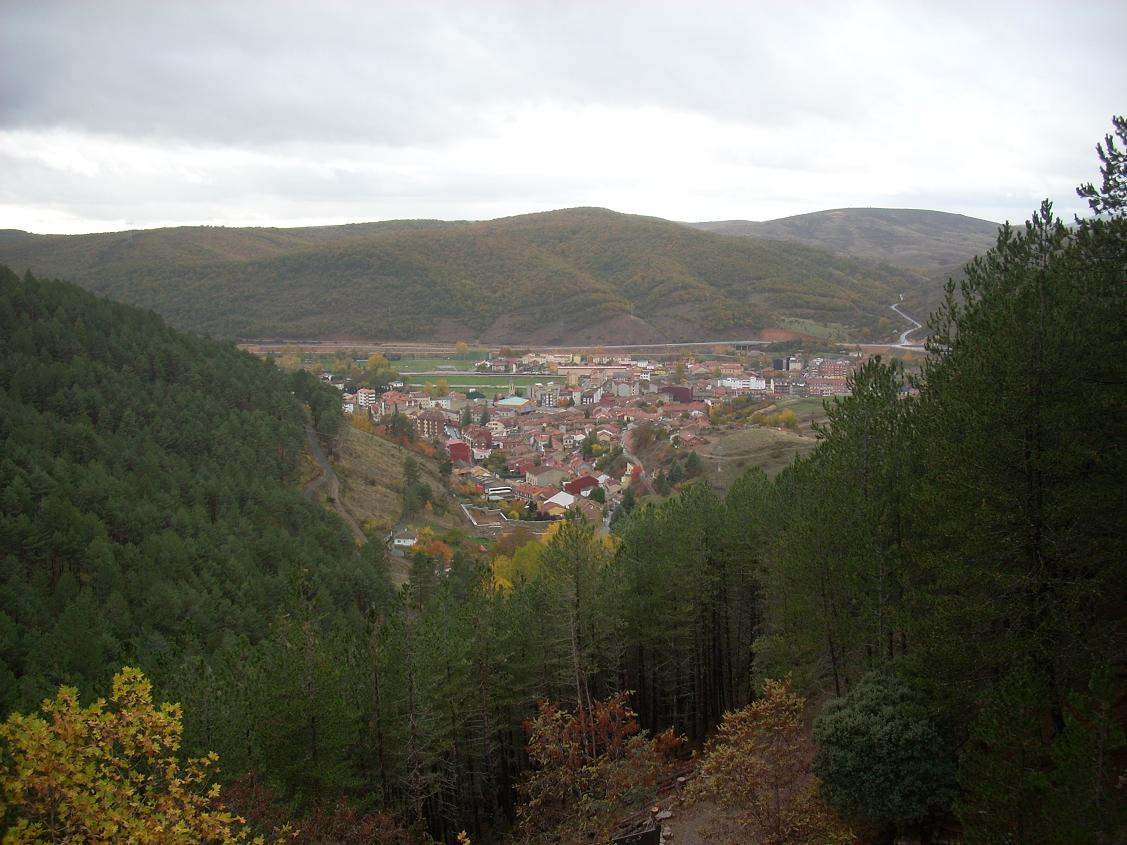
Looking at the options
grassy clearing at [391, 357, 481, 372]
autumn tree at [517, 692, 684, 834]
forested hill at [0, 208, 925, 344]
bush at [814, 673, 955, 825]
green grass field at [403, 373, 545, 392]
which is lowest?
autumn tree at [517, 692, 684, 834]

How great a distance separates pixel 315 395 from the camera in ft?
182

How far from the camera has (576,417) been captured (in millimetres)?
88562

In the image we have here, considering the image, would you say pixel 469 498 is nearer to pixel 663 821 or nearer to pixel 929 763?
pixel 663 821

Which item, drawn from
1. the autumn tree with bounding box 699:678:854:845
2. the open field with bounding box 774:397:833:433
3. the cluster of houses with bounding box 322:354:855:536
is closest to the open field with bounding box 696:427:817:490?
the cluster of houses with bounding box 322:354:855:536

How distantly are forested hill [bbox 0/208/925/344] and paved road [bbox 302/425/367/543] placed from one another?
89398 mm

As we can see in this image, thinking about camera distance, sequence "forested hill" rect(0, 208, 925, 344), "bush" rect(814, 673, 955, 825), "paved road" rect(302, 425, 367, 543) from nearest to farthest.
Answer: "bush" rect(814, 673, 955, 825) → "paved road" rect(302, 425, 367, 543) → "forested hill" rect(0, 208, 925, 344)

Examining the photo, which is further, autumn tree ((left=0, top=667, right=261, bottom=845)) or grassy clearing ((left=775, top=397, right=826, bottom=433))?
grassy clearing ((left=775, top=397, right=826, bottom=433))

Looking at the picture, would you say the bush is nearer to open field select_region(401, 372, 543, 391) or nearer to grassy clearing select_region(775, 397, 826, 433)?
grassy clearing select_region(775, 397, 826, 433)

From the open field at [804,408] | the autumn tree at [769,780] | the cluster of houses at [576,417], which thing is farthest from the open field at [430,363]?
the autumn tree at [769,780]

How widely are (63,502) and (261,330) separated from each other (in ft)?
410

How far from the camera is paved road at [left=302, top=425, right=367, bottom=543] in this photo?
44.0 metres

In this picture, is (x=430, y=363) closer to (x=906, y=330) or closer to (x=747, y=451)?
(x=906, y=330)

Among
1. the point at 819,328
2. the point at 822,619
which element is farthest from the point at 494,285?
the point at 822,619

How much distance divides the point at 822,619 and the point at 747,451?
45.0 meters
